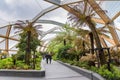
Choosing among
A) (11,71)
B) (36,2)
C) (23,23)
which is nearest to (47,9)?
(36,2)

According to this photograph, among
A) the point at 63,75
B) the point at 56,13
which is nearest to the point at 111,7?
the point at 56,13

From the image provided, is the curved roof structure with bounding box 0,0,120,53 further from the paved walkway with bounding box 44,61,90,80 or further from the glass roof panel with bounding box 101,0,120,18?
the paved walkway with bounding box 44,61,90,80

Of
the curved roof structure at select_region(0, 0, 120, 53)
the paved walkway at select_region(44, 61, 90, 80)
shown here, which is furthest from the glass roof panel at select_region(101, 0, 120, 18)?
the paved walkway at select_region(44, 61, 90, 80)

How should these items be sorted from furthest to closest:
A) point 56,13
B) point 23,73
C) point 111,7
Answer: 1. point 56,13
2. point 111,7
3. point 23,73

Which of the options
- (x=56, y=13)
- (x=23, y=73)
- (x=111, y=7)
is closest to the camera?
(x=23, y=73)

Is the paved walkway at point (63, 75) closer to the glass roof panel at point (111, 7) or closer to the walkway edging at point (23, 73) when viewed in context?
the walkway edging at point (23, 73)

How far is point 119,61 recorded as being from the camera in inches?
797

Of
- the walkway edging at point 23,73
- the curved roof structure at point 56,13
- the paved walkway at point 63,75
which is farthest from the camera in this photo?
the curved roof structure at point 56,13

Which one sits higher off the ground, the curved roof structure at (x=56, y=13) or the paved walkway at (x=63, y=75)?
the curved roof structure at (x=56, y=13)

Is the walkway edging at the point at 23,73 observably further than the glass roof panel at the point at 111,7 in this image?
No

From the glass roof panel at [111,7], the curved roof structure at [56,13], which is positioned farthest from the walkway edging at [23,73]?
the glass roof panel at [111,7]

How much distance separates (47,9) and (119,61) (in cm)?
1853

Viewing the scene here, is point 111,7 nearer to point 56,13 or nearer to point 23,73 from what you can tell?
point 56,13

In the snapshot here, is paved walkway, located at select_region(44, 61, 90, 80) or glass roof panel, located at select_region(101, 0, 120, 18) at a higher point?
glass roof panel, located at select_region(101, 0, 120, 18)
